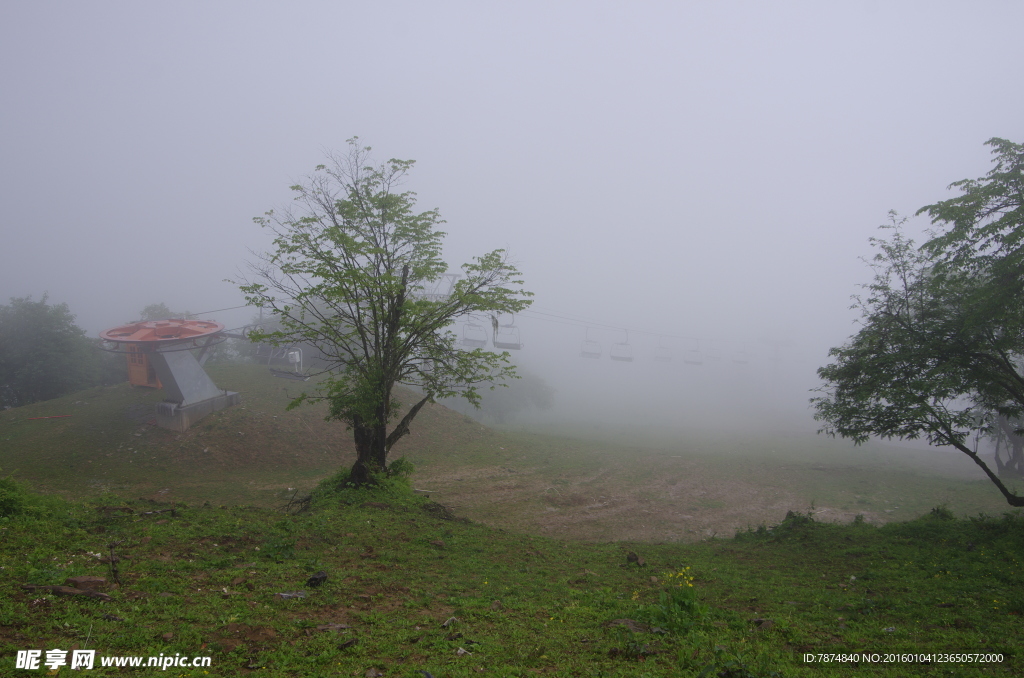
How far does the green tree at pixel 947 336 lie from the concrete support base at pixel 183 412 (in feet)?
88.3

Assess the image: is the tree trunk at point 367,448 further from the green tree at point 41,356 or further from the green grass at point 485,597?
the green tree at point 41,356

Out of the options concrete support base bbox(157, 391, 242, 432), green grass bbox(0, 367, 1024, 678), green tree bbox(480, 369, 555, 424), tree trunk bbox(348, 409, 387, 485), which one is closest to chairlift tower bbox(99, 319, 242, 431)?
concrete support base bbox(157, 391, 242, 432)

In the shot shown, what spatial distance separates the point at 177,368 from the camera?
85.7 feet

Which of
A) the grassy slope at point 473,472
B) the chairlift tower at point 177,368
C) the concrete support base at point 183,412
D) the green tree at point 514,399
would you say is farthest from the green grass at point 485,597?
the green tree at point 514,399

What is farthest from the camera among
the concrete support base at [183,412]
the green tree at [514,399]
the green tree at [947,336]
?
the green tree at [514,399]

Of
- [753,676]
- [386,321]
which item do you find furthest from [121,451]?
[753,676]

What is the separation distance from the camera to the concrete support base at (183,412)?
968 inches

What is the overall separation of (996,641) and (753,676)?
11.5 ft

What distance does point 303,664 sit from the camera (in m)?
4.97

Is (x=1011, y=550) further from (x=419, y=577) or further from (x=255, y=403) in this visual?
(x=255, y=403)

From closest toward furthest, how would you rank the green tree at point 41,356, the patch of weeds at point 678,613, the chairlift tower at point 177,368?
1. the patch of weeds at point 678,613
2. the chairlift tower at point 177,368
3. the green tree at point 41,356

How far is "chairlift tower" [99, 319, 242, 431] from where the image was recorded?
24.8 meters

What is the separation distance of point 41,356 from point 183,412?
1912 cm

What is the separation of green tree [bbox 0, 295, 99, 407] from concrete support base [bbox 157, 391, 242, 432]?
674 inches
